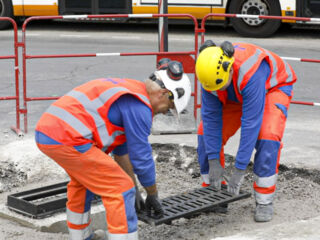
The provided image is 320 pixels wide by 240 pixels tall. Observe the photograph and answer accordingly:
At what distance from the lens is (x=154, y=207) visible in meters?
5.29

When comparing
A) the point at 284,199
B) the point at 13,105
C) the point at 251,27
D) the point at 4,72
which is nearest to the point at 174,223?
the point at 284,199

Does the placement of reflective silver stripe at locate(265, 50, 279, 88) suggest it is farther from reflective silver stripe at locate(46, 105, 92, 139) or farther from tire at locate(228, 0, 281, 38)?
tire at locate(228, 0, 281, 38)

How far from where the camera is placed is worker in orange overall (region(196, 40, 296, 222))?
18.2 ft

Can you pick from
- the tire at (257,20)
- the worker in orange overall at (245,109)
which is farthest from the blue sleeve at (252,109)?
the tire at (257,20)

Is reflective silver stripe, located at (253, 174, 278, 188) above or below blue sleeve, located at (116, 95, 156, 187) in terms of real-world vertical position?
below

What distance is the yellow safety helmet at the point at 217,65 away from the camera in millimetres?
5504

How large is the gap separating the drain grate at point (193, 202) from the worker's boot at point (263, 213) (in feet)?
0.56

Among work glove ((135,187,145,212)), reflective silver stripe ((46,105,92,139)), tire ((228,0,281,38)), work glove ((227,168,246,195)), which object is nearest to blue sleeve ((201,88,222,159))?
work glove ((227,168,246,195))

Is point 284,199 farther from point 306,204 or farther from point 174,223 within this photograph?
point 174,223

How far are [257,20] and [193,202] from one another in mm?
9097

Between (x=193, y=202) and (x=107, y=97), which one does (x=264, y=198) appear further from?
(x=107, y=97)

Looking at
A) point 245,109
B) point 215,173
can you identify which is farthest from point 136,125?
point 215,173

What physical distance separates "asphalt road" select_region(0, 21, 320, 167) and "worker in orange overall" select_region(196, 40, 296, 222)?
4.27 ft

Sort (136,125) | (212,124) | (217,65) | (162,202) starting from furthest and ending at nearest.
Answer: (212,124), (162,202), (217,65), (136,125)
